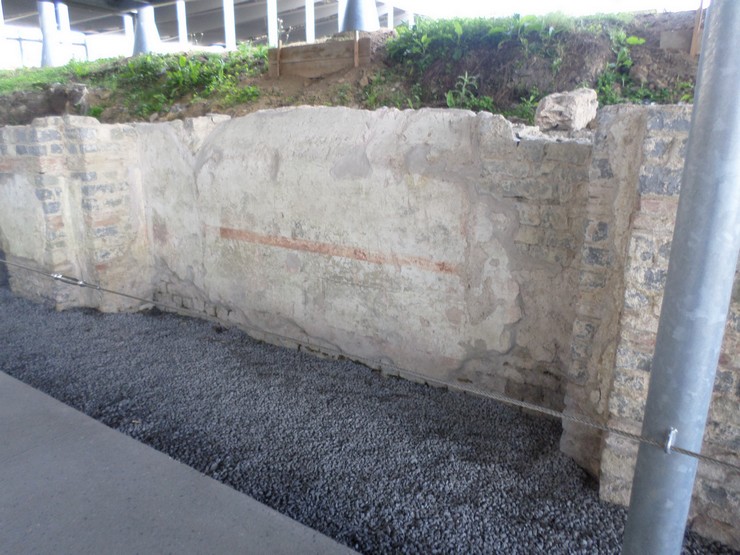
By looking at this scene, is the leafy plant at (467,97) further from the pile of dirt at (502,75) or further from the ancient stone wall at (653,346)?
the ancient stone wall at (653,346)

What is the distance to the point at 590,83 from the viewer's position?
614cm

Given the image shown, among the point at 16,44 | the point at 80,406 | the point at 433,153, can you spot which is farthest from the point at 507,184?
the point at 16,44

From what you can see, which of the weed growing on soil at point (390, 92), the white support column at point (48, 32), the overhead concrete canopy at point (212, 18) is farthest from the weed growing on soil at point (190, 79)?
the overhead concrete canopy at point (212, 18)

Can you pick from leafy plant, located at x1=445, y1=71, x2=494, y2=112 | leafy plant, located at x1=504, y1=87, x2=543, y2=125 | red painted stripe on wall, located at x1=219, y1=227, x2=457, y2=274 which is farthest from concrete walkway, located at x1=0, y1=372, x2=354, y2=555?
leafy plant, located at x1=445, y1=71, x2=494, y2=112

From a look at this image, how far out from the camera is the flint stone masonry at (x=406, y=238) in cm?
196

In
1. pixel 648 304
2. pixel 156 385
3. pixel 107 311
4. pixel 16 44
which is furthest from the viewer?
pixel 16 44

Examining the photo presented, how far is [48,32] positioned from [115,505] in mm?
16716

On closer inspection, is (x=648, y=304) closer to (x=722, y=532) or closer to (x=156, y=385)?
(x=722, y=532)

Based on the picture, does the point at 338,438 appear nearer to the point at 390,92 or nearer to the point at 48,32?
the point at 390,92

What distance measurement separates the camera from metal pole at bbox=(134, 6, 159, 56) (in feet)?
45.0

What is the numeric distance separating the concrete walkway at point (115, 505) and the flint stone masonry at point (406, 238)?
0.69m

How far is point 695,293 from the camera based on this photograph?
1177 millimetres

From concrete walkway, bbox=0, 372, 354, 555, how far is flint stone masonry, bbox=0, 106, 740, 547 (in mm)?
685

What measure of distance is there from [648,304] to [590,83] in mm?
5023
